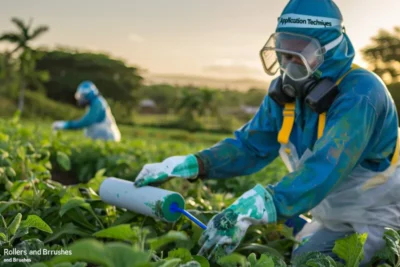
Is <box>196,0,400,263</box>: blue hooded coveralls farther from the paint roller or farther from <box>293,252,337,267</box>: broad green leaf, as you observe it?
the paint roller

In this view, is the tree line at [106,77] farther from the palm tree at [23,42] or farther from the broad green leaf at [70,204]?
the broad green leaf at [70,204]

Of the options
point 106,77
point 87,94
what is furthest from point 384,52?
point 87,94

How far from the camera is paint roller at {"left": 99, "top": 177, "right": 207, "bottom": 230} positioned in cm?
283

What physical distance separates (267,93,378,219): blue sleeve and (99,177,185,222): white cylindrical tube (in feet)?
1.58

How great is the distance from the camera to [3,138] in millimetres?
4137

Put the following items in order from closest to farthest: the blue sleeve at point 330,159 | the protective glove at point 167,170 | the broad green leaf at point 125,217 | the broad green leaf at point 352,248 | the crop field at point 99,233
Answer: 1. the crop field at point 99,233
2. the broad green leaf at point 352,248
3. the blue sleeve at point 330,159
4. the broad green leaf at point 125,217
5. the protective glove at point 167,170

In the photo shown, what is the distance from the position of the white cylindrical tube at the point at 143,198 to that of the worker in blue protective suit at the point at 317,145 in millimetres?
110

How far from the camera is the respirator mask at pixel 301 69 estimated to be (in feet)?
9.99

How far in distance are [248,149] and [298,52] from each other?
2.47 ft

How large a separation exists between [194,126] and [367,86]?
45460 millimetres

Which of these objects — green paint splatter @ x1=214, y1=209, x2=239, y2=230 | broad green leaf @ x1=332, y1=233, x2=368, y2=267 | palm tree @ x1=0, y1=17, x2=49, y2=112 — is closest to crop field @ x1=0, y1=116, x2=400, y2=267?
broad green leaf @ x1=332, y1=233, x2=368, y2=267

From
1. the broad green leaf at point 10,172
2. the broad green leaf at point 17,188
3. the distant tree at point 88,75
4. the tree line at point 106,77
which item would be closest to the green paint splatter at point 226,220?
the broad green leaf at point 17,188

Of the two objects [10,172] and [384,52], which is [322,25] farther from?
[384,52]

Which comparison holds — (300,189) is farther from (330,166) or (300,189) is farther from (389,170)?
(389,170)
